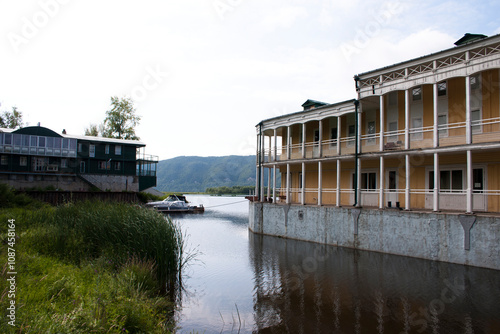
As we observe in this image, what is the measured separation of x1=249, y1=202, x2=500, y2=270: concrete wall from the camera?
14.1 metres

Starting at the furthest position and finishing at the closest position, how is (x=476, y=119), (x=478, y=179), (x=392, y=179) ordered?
(x=392, y=179) < (x=478, y=179) < (x=476, y=119)

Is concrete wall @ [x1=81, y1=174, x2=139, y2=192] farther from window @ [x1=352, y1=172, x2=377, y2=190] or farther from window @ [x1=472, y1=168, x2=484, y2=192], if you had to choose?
window @ [x1=472, y1=168, x2=484, y2=192]

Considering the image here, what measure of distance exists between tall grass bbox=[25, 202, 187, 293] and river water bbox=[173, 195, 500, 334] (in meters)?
1.36

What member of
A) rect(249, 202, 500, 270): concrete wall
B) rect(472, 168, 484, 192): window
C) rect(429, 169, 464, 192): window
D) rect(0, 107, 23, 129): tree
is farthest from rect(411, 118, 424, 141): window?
rect(0, 107, 23, 129): tree

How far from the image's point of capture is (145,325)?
654 cm

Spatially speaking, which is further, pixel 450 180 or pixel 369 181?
pixel 369 181

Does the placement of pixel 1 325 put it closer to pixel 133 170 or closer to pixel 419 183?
pixel 419 183

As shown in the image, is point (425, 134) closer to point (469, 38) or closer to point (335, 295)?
point (469, 38)

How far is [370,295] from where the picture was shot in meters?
11.0

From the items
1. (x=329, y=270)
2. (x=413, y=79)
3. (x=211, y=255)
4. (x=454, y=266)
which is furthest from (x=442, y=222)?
(x=211, y=255)

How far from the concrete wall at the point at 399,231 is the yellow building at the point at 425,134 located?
3.48 ft

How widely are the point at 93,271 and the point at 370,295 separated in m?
8.66

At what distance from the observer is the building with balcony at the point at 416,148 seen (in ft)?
52.6

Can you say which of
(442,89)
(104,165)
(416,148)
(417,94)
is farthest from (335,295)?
(104,165)
